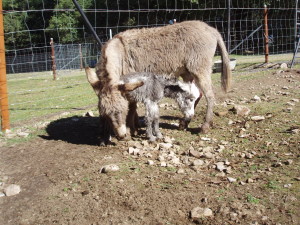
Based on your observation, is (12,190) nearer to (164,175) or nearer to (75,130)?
(164,175)

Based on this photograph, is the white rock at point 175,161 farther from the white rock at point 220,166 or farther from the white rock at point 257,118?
the white rock at point 257,118

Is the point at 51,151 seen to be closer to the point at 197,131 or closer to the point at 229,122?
the point at 197,131

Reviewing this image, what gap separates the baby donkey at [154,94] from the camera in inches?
180

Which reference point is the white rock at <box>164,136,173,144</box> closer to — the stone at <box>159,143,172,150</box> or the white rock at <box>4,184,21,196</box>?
the stone at <box>159,143,172,150</box>

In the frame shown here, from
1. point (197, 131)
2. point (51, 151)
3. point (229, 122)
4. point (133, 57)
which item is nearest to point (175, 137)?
point (197, 131)

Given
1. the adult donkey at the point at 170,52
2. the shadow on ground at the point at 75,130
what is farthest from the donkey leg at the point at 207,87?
the shadow on ground at the point at 75,130

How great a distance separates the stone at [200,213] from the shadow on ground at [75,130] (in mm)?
2330

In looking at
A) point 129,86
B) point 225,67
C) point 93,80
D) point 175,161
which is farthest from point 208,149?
point 225,67

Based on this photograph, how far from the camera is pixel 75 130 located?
5.27 m

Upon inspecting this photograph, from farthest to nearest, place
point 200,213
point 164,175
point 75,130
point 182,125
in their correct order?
1. point 75,130
2. point 182,125
3. point 164,175
4. point 200,213

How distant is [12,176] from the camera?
3654 millimetres

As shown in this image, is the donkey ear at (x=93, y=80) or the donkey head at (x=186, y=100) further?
the donkey head at (x=186, y=100)

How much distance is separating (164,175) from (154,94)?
5.18ft

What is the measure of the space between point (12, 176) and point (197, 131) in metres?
2.74
